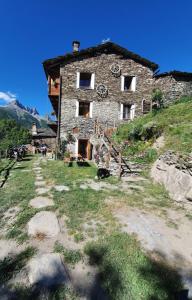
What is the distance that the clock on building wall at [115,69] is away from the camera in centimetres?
2119

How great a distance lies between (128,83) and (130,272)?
19976mm

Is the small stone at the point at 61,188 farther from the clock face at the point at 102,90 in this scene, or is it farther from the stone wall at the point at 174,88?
the stone wall at the point at 174,88

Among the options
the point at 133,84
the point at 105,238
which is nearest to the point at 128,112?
the point at 133,84

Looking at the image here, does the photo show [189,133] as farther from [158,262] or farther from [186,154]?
[158,262]

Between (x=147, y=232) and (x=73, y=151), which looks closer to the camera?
(x=147, y=232)

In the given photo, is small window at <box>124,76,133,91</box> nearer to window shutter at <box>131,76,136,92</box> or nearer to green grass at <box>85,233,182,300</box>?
window shutter at <box>131,76,136,92</box>

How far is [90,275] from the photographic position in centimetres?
455

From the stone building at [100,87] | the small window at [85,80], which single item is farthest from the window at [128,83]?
the small window at [85,80]

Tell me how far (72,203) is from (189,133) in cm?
711

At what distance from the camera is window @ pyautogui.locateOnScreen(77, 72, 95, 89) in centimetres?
2058

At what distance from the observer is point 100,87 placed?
68.5ft

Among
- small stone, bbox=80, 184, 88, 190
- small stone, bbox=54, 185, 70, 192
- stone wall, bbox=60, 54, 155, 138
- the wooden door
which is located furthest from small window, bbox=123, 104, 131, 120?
small stone, bbox=54, 185, 70, 192

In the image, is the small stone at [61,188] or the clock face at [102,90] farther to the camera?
the clock face at [102,90]

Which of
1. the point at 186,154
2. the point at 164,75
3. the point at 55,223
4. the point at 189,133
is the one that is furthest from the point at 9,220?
the point at 164,75
